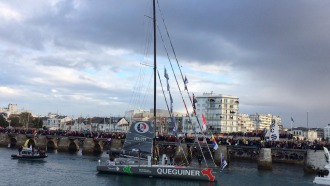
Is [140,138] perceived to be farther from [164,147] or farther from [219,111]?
[219,111]

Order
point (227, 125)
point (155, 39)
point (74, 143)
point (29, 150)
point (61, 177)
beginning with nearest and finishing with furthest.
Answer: point (61, 177) → point (155, 39) → point (29, 150) → point (74, 143) → point (227, 125)

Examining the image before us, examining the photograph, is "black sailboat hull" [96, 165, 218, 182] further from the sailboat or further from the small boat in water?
the small boat in water

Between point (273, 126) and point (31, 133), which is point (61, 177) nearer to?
point (273, 126)

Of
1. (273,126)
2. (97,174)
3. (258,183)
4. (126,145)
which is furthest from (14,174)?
(273,126)

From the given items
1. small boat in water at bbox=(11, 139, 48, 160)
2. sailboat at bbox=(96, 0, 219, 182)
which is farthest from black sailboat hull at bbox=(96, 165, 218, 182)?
small boat in water at bbox=(11, 139, 48, 160)

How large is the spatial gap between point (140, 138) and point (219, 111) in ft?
375

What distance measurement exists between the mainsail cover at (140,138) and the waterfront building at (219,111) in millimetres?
110627

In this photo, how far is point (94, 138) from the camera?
92.0m

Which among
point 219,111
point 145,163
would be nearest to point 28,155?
point 145,163

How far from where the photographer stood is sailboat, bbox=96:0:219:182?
50094 mm

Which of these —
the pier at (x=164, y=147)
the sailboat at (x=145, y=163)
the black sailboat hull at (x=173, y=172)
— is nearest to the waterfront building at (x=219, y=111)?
the pier at (x=164, y=147)

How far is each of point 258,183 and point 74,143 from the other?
61.0 meters

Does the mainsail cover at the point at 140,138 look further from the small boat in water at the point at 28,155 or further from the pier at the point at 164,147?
the small boat in water at the point at 28,155

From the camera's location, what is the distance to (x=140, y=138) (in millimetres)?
53375
